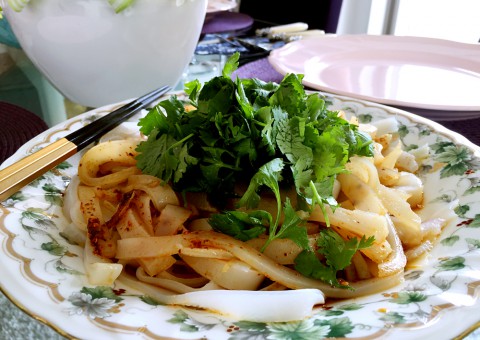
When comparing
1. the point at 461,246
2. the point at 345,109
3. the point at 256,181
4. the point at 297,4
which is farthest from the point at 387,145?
the point at 297,4

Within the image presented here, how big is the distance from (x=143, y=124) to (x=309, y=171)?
0.36 m

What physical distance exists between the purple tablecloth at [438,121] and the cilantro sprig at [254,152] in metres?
0.51

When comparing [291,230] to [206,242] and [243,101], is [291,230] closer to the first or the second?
[206,242]

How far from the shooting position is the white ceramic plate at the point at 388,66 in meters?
1.48

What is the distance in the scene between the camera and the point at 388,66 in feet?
5.79

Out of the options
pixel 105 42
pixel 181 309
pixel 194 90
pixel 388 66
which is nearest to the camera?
pixel 181 309

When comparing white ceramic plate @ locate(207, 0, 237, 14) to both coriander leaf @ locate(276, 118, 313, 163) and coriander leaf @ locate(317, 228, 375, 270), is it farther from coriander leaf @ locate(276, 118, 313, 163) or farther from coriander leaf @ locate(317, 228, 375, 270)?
coriander leaf @ locate(317, 228, 375, 270)

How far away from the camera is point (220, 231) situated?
85 cm

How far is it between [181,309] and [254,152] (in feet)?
0.96

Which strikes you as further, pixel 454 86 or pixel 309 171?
pixel 454 86

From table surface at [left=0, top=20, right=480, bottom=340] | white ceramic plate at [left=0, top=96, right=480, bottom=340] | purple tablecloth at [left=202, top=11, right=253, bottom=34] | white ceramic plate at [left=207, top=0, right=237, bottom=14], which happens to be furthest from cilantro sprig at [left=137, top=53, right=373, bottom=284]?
white ceramic plate at [left=207, top=0, right=237, bottom=14]

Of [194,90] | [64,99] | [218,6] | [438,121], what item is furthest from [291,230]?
[218,6]

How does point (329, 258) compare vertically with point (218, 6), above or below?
below

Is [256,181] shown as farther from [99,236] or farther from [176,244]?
[99,236]
